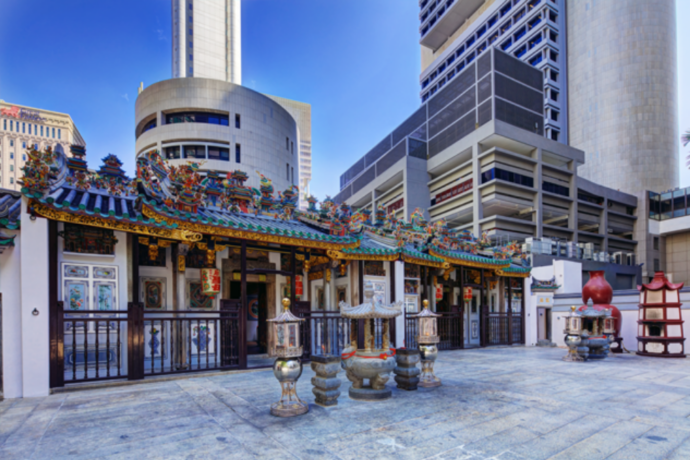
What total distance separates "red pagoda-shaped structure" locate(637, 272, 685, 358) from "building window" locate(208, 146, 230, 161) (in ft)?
105

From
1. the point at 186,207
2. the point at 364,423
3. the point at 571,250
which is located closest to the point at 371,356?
Result: the point at 364,423

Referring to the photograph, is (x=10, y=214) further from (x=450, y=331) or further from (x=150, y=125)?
(x=150, y=125)

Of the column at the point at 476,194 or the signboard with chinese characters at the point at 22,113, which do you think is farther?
the signboard with chinese characters at the point at 22,113

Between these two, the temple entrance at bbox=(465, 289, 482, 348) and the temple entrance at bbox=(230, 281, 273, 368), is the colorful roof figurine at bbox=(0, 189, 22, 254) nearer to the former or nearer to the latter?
the temple entrance at bbox=(230, 281, 273, 368)

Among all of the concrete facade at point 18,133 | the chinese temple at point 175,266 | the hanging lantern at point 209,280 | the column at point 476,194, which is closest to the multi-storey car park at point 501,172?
the column at point 476,194

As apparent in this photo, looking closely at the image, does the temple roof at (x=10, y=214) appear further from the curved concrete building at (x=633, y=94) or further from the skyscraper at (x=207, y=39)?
the curved concrete building at (x=633, y=94)

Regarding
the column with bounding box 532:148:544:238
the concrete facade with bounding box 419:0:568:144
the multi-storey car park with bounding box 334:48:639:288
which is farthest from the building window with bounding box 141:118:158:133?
the concrete facade with bounding box 419:0:568:144

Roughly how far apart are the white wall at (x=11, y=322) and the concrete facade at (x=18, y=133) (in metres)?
68.7

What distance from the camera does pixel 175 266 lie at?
11.1m

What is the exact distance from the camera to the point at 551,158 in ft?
136

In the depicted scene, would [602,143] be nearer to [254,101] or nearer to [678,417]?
[254,101]

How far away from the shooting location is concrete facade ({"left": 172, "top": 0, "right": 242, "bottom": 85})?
186 feet

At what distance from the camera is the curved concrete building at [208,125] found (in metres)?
34.2

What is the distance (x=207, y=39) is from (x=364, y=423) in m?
64.1
